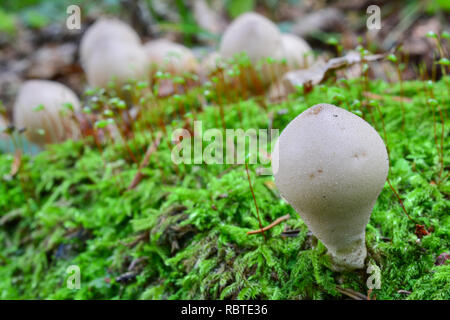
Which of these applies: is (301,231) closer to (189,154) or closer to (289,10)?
(189,154)

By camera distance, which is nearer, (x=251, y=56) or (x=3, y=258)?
(x=3, y=258)

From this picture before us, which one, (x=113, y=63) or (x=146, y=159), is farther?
(x=113, y=63)

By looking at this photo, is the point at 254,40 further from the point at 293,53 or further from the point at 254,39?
the point at 293,53

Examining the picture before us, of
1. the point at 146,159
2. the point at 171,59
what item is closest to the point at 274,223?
the point at 146,159

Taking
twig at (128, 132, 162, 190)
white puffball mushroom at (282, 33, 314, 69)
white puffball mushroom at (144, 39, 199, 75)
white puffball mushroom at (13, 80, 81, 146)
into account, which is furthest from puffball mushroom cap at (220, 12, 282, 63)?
white puffball mushroom at (13, 80, 81, 146)

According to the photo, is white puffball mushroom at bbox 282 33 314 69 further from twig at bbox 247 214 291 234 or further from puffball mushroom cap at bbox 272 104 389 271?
puffball mushroom cap at bbox 272 104 389 271

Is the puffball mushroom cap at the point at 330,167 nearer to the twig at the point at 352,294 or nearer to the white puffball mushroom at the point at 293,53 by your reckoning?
the twig at the point at 352,294

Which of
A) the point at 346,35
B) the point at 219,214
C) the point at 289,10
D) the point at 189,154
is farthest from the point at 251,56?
the point at 289,10
